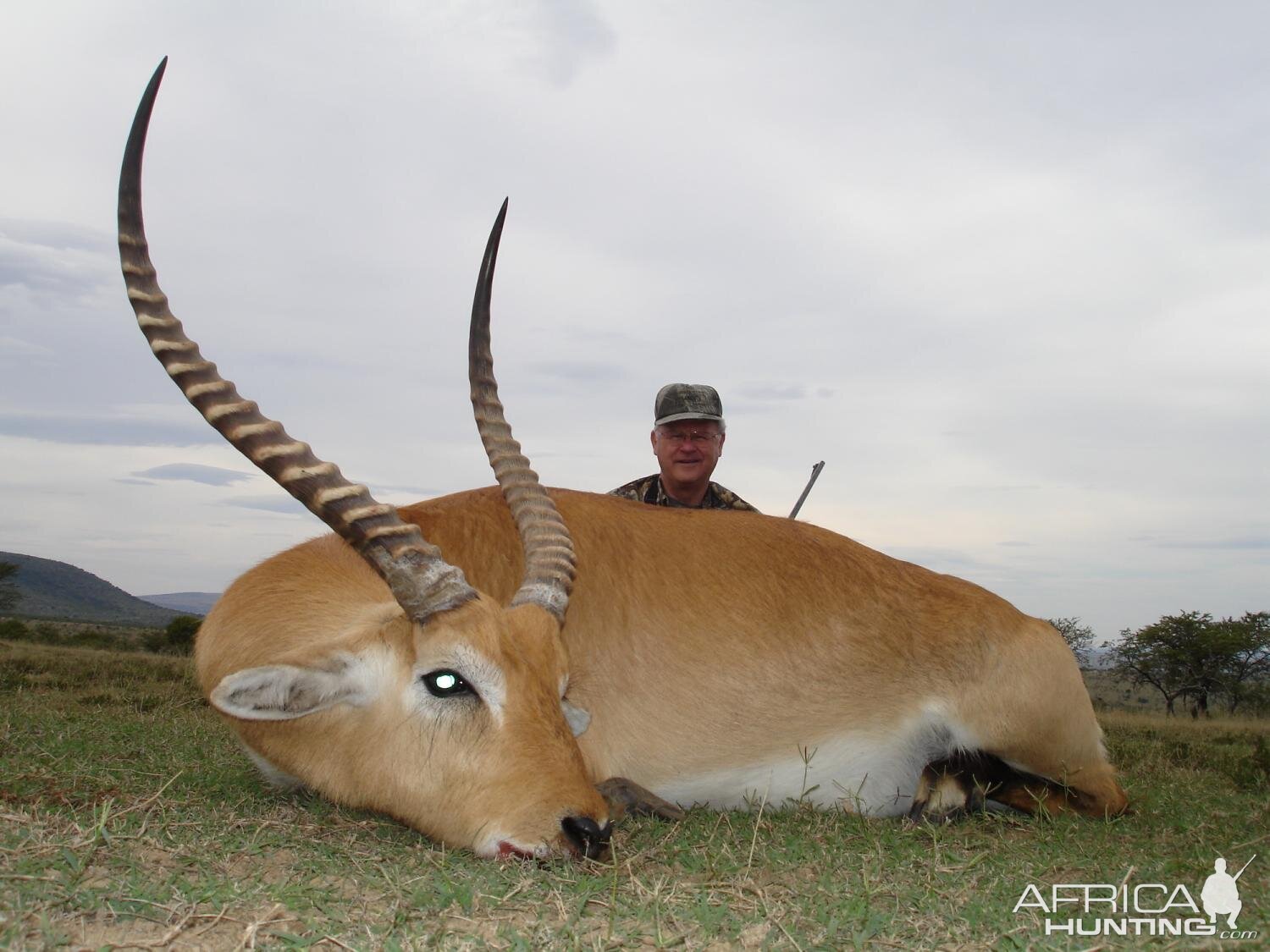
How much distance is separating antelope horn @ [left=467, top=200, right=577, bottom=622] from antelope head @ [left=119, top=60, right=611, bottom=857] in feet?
0.16

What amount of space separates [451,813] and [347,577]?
4.91 feet

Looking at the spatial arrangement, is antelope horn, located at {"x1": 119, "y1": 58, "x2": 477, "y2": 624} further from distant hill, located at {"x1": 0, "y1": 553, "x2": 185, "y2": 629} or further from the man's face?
distant hill, located at {"x1": 0, "y1": 553, "x2": 185, "y2": 629}

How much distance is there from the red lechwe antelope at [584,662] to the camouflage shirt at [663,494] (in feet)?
10.9

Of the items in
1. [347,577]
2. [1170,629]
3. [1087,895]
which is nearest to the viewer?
[1087,895]

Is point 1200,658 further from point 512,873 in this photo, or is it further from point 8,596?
point 8,596

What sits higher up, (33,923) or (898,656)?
(898,656)

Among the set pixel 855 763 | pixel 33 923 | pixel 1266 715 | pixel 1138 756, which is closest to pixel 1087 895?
pixel 855 763

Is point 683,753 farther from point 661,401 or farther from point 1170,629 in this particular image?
point 1170,629

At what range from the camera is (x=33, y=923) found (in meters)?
2.48

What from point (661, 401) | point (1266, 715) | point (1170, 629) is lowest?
point (1266, 715)

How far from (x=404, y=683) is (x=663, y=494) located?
18.4 ft

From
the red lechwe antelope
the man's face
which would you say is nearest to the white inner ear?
the red lechwe antelope

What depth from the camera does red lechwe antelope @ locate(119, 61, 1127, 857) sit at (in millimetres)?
3639

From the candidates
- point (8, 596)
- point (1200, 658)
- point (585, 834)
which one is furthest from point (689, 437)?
point (8, 596)
